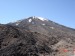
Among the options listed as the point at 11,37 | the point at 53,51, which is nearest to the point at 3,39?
the point at 11,37

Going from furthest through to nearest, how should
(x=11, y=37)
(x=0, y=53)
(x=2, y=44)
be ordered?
(x=11, y=37)
(x=2, y=44)
(x=0, y=53)

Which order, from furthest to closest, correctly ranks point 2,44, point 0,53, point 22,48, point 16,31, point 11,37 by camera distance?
1. point 16,31
2. point 11,37
3. point 2,44
4. point 22,48
5. point 0,53

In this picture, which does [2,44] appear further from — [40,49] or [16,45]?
[40,49]

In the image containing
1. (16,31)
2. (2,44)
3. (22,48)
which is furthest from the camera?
(16,31)

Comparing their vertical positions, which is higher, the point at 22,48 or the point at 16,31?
the point at 16,31

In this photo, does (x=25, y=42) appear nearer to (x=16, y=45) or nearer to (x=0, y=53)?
(x=16, y=45)

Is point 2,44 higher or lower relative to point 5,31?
lower

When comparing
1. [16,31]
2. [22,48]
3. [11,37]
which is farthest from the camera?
[16,31]

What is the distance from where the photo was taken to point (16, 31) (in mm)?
39438

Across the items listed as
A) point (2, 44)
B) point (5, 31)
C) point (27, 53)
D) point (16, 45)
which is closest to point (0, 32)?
point (5, 31)

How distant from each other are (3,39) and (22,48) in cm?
565

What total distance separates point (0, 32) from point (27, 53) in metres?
9.63

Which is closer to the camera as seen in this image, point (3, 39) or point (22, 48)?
point (22, 48)

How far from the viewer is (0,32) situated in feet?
126
